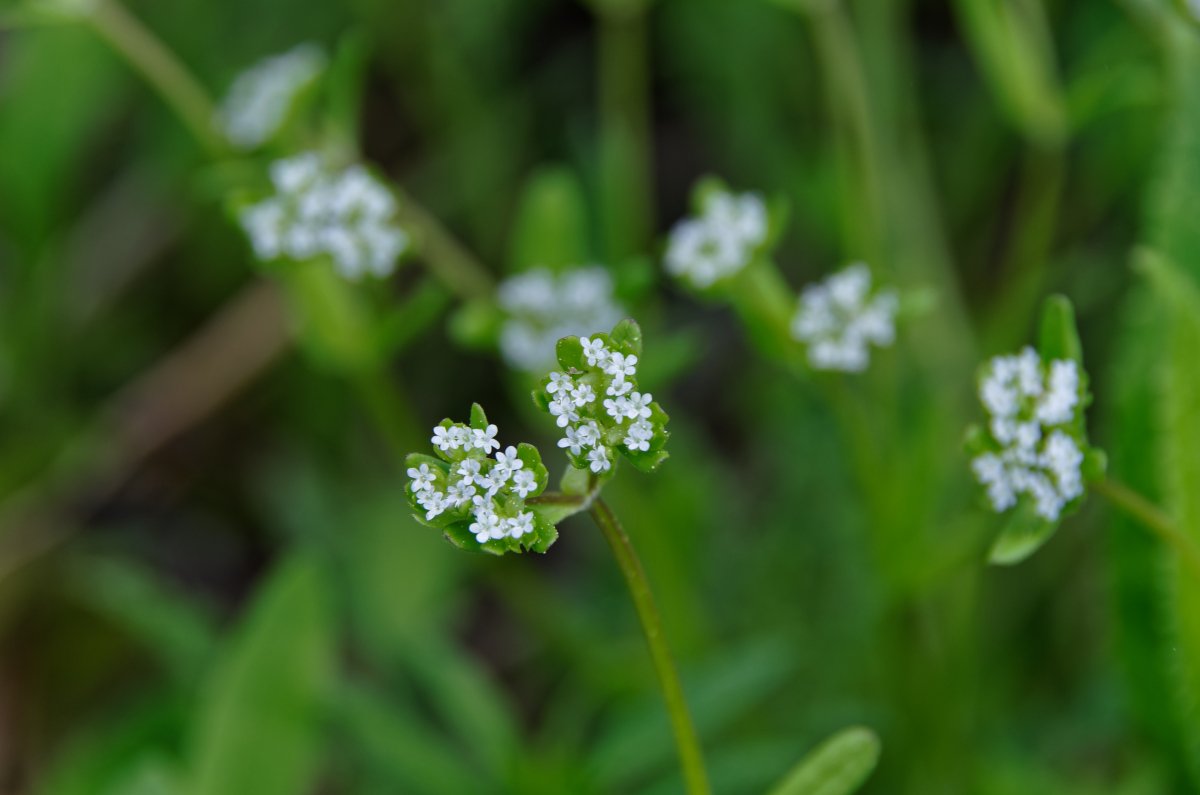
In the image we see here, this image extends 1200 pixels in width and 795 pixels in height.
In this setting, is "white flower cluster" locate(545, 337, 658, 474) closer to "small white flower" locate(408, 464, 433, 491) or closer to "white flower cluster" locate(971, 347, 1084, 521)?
"small white flower" locate(408, 464, 433, 491)

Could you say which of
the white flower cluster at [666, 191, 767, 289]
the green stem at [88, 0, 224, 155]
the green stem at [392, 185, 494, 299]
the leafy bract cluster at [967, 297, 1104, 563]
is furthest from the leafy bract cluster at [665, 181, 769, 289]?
the green stem at [88, 0, 224, 155]

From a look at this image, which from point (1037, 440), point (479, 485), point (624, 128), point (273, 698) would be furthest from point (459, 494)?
point (624, 128)

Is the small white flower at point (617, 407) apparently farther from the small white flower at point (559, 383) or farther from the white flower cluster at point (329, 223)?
the white flower cluster at point (329, 223)

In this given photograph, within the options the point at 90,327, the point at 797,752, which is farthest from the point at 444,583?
the point at 90,327

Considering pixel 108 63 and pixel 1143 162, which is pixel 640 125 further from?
pixel 108 63

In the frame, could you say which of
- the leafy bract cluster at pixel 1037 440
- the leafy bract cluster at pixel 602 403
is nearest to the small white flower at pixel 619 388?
the leafy bract cluster at pixel 602 403
